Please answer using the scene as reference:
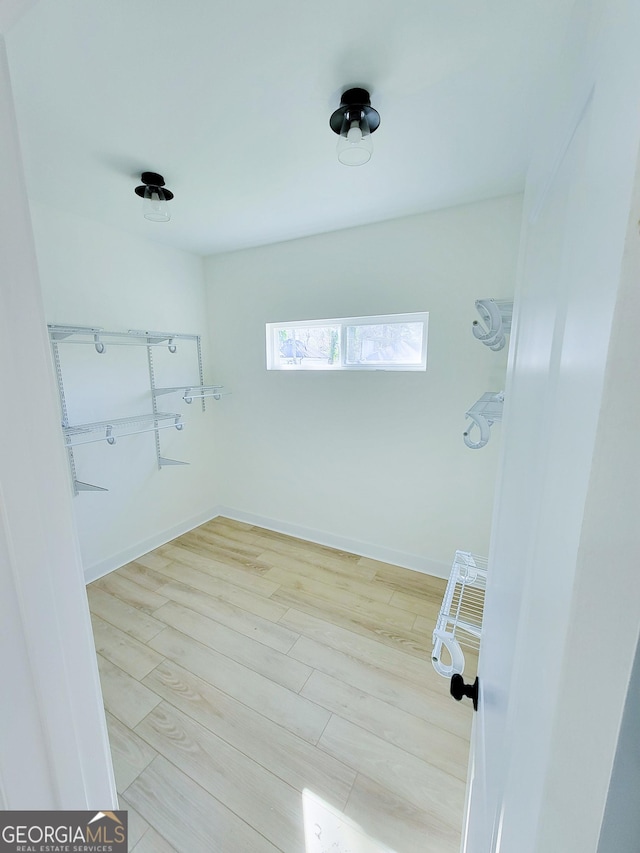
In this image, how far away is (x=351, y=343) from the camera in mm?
2371

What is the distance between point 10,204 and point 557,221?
764mm

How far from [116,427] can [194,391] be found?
71 centimetres

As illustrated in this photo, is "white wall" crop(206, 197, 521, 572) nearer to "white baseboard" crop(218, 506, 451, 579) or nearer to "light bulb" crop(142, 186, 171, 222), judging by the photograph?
"white baseboard" crop(218, 506, 451, 579)

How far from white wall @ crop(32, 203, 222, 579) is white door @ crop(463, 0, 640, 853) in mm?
2457

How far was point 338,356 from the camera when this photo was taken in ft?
7.98

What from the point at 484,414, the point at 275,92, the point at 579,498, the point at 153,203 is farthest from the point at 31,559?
the point at 153,203

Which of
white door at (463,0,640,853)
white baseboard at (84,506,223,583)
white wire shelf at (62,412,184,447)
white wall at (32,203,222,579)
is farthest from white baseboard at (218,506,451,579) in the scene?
white door at (463,0,640,853)

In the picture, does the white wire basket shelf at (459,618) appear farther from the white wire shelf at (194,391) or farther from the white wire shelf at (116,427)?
the white wire shelf at (194,391)

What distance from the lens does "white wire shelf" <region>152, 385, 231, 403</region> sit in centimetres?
254

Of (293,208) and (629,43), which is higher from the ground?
(293,208)

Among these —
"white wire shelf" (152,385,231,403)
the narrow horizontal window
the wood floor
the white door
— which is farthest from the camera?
"white wire shelf" (152,385,231,403)

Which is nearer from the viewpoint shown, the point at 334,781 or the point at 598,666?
the point at 598,666

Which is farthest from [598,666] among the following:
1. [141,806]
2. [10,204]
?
[141,806]

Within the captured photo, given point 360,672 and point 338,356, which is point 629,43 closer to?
point 360,672
